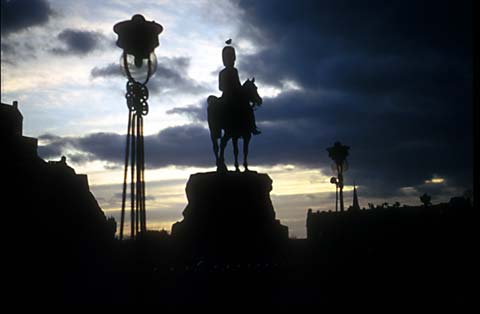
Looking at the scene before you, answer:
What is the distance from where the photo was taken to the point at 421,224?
68.2 ft

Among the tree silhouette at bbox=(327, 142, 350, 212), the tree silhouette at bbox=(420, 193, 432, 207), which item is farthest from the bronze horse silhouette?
the tree silhouette at bbox=(420, 193, 432, 207)

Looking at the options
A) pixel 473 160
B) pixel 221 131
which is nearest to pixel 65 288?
pixel 473 160

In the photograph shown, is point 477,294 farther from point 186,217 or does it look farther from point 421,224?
point 421,224

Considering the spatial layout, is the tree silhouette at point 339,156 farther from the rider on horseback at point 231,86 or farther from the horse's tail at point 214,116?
the horse's tail at point 214,116

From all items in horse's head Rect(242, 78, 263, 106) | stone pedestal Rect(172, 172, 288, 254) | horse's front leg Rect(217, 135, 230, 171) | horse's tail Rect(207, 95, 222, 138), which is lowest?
stone pedestal Rect(172, 172, 288, 254)

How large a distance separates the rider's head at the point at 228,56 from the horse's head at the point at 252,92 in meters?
0.84

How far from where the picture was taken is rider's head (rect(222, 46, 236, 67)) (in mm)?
16609

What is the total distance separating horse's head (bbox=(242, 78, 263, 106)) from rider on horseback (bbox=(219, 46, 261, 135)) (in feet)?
0.66

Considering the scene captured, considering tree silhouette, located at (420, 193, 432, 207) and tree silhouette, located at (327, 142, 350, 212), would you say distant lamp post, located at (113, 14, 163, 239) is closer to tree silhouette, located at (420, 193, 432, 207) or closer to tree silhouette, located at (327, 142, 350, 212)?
tree silhouette, located at (327, 142, 350, 212)

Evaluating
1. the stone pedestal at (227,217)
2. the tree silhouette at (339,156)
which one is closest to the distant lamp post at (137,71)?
the stone pedestal at (227,217)

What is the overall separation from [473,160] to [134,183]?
5031 millimetres

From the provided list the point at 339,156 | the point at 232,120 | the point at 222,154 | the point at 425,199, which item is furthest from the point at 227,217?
Result: the point at 425,199

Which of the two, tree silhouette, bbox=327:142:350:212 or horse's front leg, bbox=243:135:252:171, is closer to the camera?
horse's front leg, bbox=243:135:252:171

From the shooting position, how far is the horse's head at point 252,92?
16500 millimetres
